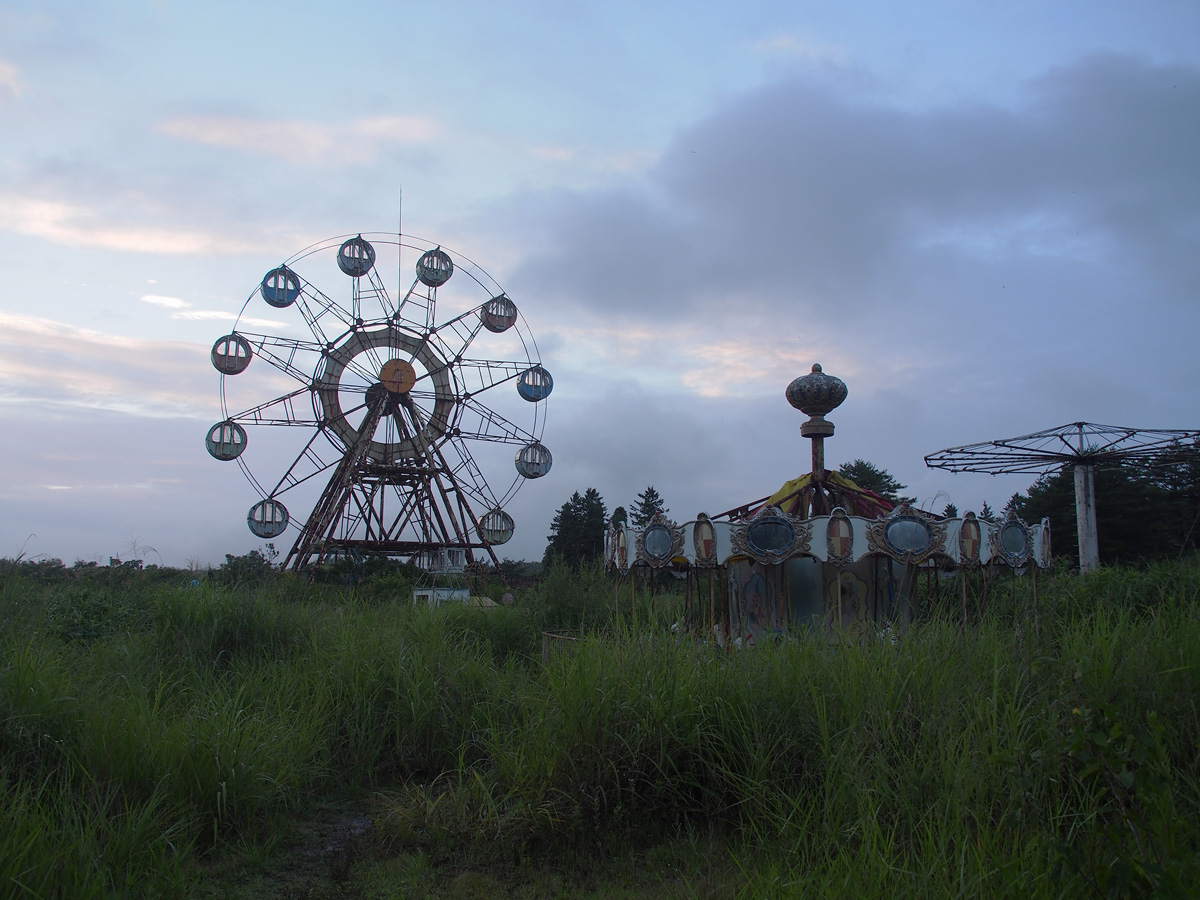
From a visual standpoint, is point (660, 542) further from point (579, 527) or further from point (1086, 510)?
point (579, 527)

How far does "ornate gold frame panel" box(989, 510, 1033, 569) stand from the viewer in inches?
392

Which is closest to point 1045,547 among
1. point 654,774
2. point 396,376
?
point 654,774

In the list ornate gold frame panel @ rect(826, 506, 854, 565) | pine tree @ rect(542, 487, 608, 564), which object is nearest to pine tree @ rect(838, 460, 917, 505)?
pine tree @ rect(542, 487, 608, 564)

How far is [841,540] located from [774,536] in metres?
0.73

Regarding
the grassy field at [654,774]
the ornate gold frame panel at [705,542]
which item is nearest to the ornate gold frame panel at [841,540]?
the ornate gold frame panel at [705,542]

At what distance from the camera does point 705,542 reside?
32.3ft

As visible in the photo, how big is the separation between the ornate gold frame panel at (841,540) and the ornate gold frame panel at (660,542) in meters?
1.80

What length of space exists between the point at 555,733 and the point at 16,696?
12.0ft

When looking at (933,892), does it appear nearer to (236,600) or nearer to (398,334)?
(236,600)

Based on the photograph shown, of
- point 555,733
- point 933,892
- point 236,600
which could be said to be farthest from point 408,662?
point 933,892

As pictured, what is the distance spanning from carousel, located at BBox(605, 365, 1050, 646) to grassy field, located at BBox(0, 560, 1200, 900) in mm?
2583

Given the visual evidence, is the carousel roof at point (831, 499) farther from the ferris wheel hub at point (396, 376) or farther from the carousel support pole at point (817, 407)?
the ferris wheel hub at point (396, 376)

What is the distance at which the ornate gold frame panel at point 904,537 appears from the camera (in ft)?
30.3

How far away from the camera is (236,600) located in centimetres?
988
